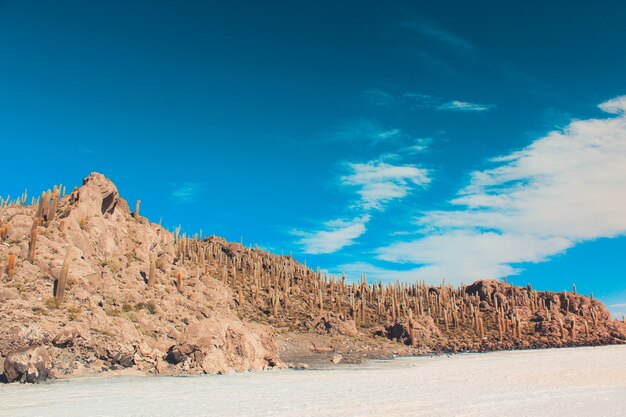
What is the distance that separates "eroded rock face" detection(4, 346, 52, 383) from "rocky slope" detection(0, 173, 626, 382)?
0.12 feet

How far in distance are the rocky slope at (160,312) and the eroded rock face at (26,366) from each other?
4 cm

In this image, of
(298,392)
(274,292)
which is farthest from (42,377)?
(274,292)

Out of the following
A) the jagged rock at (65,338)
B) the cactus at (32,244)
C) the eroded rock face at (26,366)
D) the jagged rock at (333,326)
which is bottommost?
the eroded rock face at (26,366)

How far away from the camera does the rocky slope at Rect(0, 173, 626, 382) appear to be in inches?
814

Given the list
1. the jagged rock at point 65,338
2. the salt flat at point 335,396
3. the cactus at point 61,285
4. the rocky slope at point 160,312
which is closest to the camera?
the salt flat at point 335,396

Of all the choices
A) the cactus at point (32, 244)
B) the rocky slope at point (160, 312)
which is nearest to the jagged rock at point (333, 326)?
the rocky slope at point (160, 312)

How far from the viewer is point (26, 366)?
1645 centimetres

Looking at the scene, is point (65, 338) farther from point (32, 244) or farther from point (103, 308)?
point (32, 244)

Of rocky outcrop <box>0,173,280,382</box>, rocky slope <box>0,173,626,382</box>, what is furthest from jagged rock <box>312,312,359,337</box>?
rocky outcrop <box>0,173,280,382</box>

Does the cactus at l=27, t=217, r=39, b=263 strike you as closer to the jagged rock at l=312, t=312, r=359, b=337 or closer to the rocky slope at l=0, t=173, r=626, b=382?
the rocky slope at l=0, t=173, r=626, b=382

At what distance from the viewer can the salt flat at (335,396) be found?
1087 cm

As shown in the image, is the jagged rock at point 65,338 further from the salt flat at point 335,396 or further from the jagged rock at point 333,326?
the jagged rock at point 333,326

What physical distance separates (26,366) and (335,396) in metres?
10.9

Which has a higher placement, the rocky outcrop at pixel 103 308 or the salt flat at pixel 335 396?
the rocky outcrop at pixel 103 308
